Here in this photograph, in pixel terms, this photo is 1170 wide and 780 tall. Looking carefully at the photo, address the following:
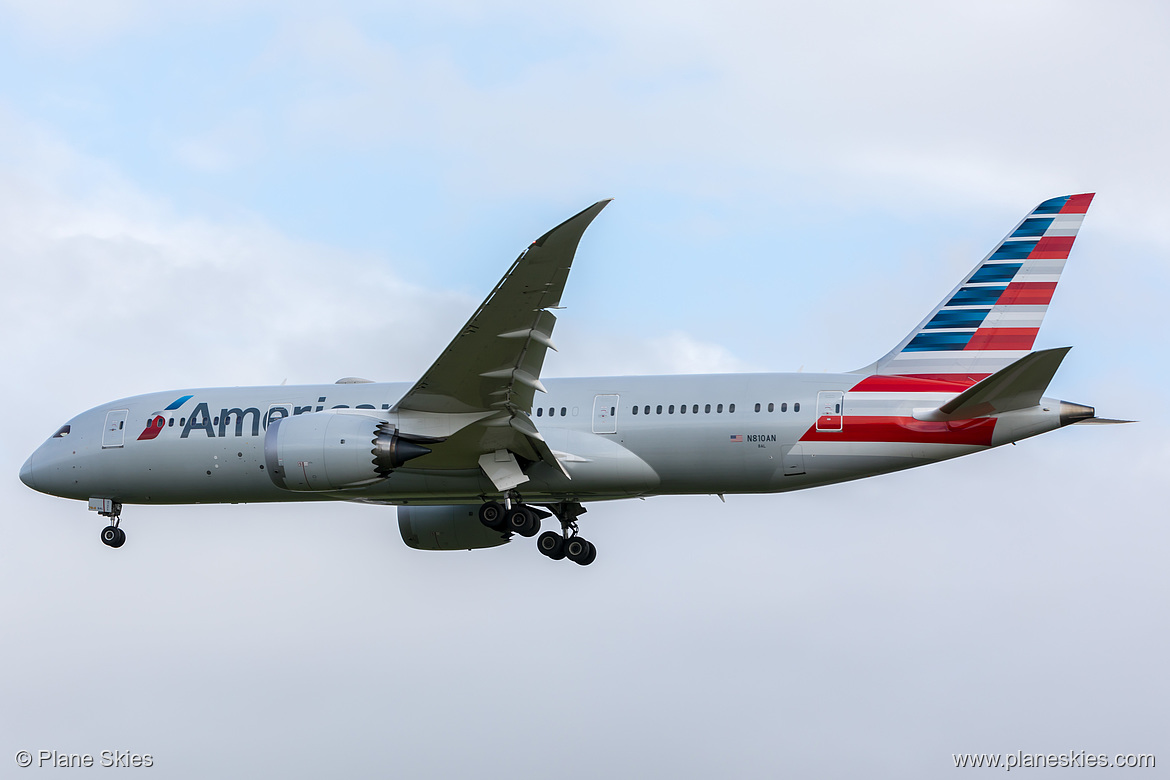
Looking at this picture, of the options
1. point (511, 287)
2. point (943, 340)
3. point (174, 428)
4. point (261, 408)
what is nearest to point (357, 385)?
point (261, 408)

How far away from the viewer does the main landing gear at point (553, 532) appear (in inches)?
1075

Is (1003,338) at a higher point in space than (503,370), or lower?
higher

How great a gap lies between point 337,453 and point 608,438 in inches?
200

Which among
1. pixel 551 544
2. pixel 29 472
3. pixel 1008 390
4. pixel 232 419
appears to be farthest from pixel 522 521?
pixel 29 472

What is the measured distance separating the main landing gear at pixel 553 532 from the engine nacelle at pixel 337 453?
3458 millimetres

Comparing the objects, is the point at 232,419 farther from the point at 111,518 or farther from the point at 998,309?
the point at 998,309

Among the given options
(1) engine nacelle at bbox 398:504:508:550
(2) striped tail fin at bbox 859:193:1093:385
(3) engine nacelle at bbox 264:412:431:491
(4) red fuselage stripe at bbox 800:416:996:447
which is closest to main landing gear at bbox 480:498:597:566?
(1) engine nacelle at bbox 398:504:508:550

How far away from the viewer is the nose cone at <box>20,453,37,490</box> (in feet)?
96.8

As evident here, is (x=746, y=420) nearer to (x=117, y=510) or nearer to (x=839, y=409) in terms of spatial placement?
(x=839, y=409)

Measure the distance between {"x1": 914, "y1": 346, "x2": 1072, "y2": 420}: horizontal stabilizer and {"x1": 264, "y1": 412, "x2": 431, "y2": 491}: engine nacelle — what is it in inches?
363

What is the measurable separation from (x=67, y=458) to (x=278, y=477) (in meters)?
7.05

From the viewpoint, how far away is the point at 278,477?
24438mm

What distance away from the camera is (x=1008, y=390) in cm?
2286

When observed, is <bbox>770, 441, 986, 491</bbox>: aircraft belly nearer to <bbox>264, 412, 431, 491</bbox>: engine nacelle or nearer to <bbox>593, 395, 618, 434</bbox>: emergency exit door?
<bbox>593, 395, 618, 434</bbox>: emergency exit door
